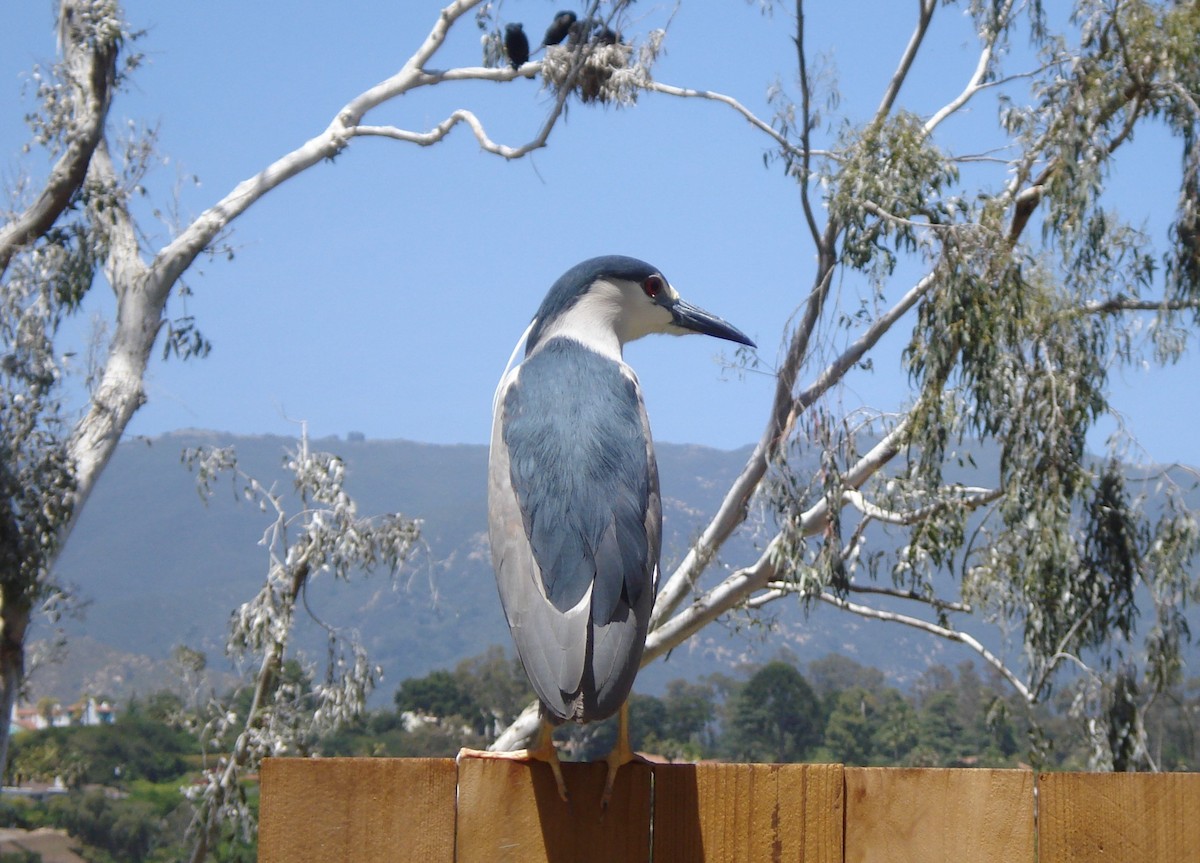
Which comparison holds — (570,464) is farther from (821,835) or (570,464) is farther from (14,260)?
(14,260)

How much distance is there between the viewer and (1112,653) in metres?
7.65

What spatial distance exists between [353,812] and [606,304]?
4.33 feet

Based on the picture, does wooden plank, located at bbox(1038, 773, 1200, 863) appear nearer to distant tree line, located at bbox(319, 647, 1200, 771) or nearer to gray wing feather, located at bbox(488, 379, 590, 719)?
gray wing feather, located at bbox(488, 379, 590, 719)

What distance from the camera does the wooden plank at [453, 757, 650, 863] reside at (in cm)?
150

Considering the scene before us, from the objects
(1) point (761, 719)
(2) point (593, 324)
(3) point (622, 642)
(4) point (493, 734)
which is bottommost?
(1) point (761, 719)

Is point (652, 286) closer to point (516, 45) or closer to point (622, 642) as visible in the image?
point (622, 642)

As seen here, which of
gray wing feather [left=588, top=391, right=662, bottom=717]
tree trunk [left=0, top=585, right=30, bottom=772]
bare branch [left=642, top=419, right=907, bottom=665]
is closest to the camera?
gray wing feather [left=588, top=391, right=662, bottom=717]

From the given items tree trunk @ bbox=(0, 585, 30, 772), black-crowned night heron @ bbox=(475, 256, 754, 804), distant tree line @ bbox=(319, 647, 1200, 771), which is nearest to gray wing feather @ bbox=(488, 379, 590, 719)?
black-crowned night heron @ bbox=(475, 256, 754, 804)

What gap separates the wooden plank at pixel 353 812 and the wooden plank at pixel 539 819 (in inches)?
1.6

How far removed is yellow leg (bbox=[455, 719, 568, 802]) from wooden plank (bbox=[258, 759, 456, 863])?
9 centimetres

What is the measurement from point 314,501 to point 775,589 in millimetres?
3731

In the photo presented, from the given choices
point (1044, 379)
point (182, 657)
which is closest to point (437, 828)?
point (1044, 379)

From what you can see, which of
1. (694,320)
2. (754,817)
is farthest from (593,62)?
(754,817)

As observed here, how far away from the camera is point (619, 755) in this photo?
167cm
